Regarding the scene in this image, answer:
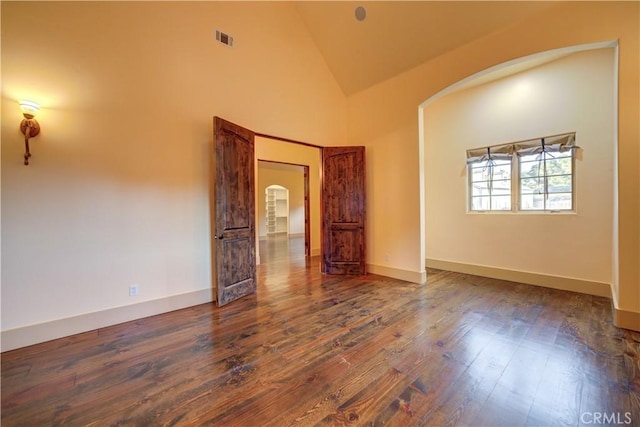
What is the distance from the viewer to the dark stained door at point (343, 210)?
15.6 feet

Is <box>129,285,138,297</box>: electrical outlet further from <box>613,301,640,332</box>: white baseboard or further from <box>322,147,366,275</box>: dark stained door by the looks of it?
<box>613,301,640,332</box>: white baseboard

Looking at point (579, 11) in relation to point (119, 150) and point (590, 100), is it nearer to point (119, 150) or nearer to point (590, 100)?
point (590, 100)

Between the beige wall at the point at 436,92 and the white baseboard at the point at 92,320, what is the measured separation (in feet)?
10.6

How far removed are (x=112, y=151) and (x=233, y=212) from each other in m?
1.47

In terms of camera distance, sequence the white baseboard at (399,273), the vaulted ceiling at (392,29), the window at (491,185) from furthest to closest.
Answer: the window at (491,185) < the white baseboard at (399,273) < the vaulted ceiling at (392,29)

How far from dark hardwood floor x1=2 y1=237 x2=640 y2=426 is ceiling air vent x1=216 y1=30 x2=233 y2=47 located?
3690 mm

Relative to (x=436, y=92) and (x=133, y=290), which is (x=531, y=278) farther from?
(x=133, y=290)

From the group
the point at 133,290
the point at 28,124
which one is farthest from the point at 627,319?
the point at 28,124

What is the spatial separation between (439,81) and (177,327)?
15.6 ft

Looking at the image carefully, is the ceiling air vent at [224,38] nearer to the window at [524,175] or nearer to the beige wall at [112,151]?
the beige wall at [112,151]

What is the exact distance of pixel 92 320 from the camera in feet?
8.61

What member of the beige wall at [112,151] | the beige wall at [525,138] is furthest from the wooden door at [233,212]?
the beige wall at [525,138]

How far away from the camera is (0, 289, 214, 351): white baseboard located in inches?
90.1

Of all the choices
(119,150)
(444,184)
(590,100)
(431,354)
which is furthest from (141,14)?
(590,100)
